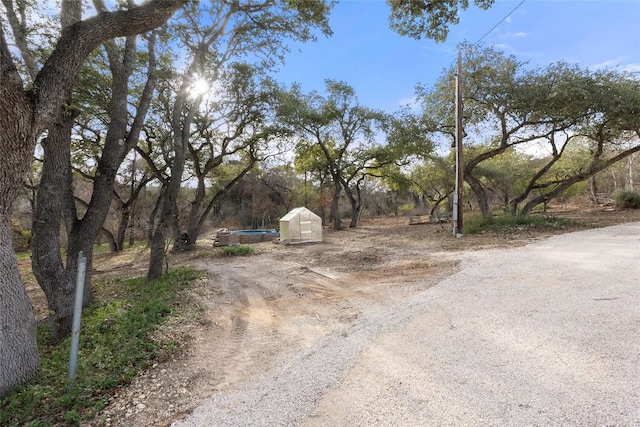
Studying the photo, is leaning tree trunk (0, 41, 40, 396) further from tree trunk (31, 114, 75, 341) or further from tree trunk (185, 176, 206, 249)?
tree trunk (185, 176, 206, 249)

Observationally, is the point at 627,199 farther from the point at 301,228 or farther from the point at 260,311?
the point at 260,311

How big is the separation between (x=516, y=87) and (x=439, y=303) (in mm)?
10144

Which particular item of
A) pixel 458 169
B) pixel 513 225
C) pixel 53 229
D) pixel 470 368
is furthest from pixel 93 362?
pixel 513 225

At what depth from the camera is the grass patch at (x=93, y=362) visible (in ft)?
8.06

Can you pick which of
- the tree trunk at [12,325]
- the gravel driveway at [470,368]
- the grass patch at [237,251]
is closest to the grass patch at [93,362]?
the tree trunk at [12,325]

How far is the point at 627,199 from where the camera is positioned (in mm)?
17125

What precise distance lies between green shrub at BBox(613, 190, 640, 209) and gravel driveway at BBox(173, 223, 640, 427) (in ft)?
58.4

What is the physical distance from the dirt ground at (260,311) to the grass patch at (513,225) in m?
1.63

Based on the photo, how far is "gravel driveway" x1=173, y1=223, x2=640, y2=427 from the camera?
6.79ft

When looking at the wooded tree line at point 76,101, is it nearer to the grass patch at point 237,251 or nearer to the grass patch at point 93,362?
the grass patch at point 93,362

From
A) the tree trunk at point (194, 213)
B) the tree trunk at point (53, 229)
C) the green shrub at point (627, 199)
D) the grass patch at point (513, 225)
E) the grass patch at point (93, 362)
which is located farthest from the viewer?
the green shrub at point (627, 199)

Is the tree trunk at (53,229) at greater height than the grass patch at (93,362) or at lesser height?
greater

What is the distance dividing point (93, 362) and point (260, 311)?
82.6 inches

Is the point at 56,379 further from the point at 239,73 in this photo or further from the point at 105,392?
the point at 239,73
